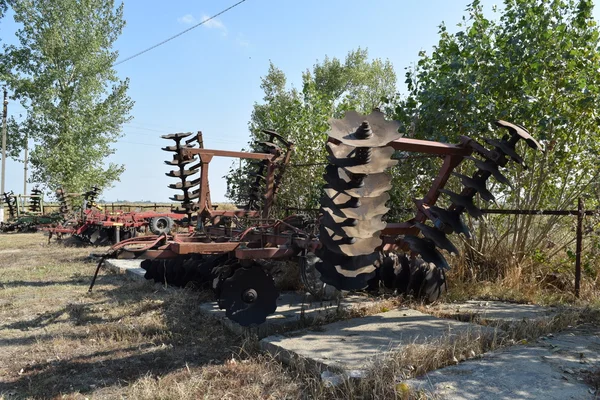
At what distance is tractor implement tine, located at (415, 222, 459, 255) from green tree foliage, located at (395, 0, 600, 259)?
2766mm

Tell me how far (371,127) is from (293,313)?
263 centimetres

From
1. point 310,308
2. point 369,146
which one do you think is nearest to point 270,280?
point 310,308

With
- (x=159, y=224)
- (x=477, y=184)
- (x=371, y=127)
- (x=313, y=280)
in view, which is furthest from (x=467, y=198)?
(x=159, y=224)

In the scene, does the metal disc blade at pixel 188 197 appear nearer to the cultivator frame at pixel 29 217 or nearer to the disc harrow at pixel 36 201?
the cultivator frame at pixel 29 217

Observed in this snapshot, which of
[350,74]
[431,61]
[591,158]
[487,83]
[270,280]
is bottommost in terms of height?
[270,280]

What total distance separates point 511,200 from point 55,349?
6.05 metres

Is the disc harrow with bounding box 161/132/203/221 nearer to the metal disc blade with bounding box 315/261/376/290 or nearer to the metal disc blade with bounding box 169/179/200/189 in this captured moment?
the metal disc blade with bounding box 169/179/200/189

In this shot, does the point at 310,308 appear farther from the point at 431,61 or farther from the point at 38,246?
the point at 38,246

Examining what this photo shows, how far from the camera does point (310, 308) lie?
5.38 meters

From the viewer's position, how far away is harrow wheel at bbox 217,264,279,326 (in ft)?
14.3

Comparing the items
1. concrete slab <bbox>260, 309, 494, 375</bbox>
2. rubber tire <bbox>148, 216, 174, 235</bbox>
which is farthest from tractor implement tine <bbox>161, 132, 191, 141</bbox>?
rubber tire <bbox>148, 216, 174, 235</bbox>

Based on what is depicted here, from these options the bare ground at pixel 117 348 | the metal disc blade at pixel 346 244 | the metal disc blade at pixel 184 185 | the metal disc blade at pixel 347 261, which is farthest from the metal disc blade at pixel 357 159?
the metal disc blade at pixel 184 185

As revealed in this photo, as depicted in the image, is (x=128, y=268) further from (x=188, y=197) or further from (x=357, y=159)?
(x=357, y=159)

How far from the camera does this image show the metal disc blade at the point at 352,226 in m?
3.02
